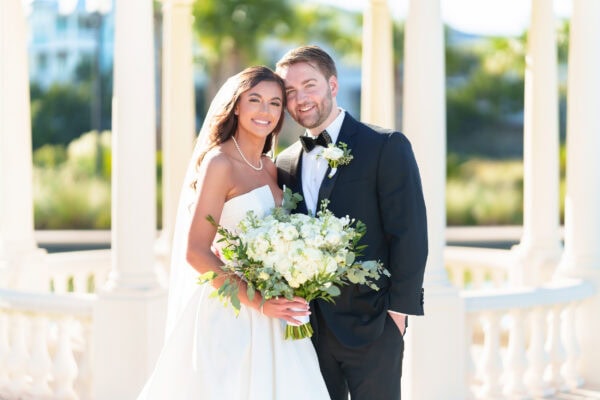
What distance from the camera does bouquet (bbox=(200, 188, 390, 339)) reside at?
654 centimetres

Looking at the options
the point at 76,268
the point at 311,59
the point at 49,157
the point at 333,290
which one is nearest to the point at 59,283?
the point at 76,268

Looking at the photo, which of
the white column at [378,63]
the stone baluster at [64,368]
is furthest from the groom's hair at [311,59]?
the white column at [378,63]

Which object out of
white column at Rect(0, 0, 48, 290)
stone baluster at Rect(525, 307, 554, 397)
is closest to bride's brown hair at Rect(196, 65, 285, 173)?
stone baluster at Rect(525, 307, 554, 397)

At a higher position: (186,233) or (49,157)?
(49,157)

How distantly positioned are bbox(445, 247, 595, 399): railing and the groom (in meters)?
4.45

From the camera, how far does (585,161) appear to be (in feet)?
42.9

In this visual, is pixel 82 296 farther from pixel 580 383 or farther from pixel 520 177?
pixel 520 177

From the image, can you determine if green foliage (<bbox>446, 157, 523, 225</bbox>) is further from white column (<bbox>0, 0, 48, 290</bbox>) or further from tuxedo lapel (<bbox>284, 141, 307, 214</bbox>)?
tuxedo lapel (<bbox>284, 141, 307, 214</bbox>)

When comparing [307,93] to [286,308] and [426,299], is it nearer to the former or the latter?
[286,308]

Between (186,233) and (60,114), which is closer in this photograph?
(186,233)

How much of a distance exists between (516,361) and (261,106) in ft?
21.4

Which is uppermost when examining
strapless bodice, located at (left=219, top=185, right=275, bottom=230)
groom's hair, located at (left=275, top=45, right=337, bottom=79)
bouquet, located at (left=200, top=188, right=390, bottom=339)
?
groom's hair, located at (left=275, top=45, right=337, bottom=79)

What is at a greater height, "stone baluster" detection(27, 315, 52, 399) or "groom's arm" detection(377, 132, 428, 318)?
"groom's arm" detection(377, 132, 428, 318)

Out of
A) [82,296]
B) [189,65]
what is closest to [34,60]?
[189,65]
